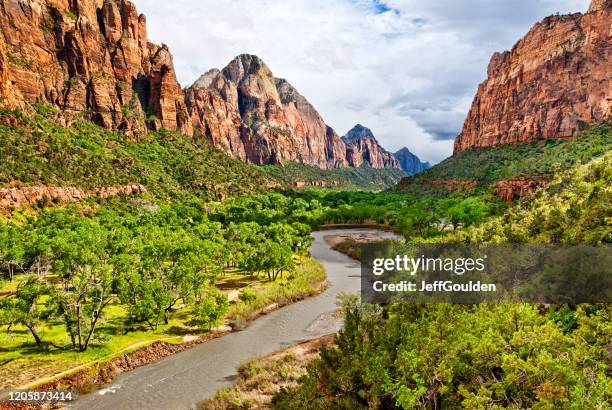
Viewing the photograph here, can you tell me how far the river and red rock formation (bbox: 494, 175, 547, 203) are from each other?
6885cm

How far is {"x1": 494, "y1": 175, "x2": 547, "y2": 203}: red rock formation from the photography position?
10306cm

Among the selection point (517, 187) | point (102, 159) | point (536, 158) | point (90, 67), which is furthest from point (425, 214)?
point (90, 67)

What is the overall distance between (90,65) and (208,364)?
166545 mm

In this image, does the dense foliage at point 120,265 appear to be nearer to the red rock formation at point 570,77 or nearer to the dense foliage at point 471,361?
the dense foliage at point 471,361

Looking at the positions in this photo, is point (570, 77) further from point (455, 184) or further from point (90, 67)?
point (90, 67)

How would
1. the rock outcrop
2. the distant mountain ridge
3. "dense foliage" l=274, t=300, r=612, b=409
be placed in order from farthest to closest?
the rock outcrop → the distant mountain ridge → "dense foliage" l=274, t=300, r=612, b=409

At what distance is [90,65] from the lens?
163 m

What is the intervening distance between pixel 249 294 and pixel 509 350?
4046 centimetres

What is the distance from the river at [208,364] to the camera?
3312 centimetres

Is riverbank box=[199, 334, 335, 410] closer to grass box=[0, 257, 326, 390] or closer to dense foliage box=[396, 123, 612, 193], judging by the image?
grass box=[0, 257, 326, 390]

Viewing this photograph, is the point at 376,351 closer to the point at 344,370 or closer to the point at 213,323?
the point at 344,370

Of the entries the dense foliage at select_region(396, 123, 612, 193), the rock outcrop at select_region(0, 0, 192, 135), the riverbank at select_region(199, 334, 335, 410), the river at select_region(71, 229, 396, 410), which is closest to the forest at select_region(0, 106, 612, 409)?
the dense foliage at select_region(396, 123, 612, 193)

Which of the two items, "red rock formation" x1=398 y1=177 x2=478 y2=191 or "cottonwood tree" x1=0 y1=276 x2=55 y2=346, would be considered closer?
"cottonwood tree" x1=0 y1=276 x2=55 y2=346

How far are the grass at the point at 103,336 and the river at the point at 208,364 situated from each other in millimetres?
2434
